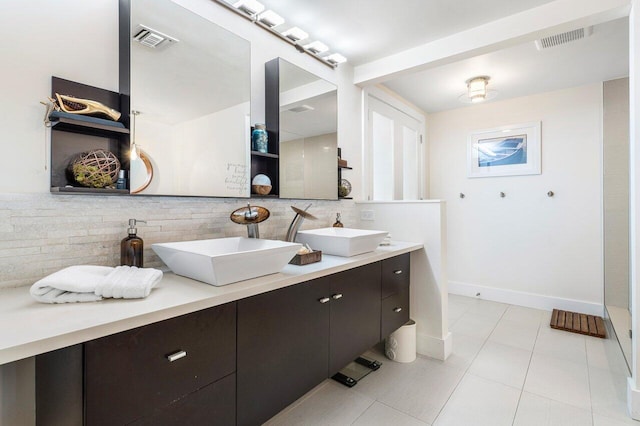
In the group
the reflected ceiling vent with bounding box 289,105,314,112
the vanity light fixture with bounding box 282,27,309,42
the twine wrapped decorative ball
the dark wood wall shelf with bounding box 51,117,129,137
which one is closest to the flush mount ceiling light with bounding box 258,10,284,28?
the vanity light fixture with bounding box 282,27,309,42

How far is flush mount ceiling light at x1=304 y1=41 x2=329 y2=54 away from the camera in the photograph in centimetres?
234

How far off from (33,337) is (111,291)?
275mm

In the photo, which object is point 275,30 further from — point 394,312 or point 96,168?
point 394,312

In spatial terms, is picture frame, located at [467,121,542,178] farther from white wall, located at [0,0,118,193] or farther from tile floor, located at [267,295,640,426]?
white wall, located at [0,0,118,193]

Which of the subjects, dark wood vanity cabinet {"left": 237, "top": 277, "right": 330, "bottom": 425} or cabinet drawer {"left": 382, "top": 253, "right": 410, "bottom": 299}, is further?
cabinet drawer {"left": 382, "top": 253, "right": 410, "bottom": 299}

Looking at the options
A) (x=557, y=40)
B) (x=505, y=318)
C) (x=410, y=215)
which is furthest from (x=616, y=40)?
(x=505, y=318)

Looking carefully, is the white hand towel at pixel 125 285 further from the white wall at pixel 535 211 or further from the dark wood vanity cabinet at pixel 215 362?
the white wall at pixel 535 211

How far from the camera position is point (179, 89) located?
1641 mm

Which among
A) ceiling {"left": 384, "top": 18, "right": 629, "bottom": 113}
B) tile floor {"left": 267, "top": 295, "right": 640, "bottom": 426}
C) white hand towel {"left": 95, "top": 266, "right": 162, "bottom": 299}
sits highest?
ceiling {"left": 384, "top": 18, "right": 629, "bottom": 113}

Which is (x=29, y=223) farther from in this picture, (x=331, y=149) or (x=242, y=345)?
(x=331, y=149)

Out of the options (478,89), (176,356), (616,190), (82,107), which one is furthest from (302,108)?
(616,190)

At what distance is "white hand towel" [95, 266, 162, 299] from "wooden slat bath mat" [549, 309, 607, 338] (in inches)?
139

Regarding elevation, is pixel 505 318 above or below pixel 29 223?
below

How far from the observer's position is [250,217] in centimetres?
168
